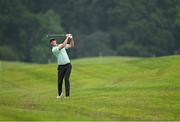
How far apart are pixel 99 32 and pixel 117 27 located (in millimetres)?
4053

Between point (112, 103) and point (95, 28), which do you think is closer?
point (112, 103)

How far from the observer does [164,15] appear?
122 meters

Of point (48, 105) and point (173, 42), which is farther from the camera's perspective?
point (173, 42)

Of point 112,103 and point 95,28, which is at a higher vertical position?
point 95,28

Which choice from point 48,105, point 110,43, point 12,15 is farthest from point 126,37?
point 48,105

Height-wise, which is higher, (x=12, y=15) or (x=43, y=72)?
(x=12, y=15)

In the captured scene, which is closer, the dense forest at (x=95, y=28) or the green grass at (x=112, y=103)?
the green grass at (x=112, y=103)

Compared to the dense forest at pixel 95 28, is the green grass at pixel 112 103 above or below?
below

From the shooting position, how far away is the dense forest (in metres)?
118

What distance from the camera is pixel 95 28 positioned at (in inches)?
5079

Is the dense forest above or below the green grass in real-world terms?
above

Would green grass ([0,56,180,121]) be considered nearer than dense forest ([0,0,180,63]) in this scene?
Yes

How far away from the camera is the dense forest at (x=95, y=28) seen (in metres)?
118

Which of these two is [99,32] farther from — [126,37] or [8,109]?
[8,109]
